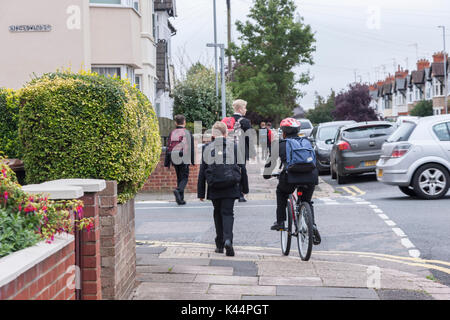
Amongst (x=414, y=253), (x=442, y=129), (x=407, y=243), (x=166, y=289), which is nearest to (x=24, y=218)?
(x=166, y=289)

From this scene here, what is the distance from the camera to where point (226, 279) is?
683 centimetres

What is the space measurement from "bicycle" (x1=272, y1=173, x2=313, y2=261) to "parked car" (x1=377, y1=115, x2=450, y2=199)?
5.74 meters

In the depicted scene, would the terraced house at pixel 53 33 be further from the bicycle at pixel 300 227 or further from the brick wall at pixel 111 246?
the brick wall at pixel 111 246

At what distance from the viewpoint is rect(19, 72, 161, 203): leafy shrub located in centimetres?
570

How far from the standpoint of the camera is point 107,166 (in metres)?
5.73

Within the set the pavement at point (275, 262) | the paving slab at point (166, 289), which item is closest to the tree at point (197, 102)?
the pavement at point (275, 262)

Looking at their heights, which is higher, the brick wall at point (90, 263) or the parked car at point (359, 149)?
the parked car at point (359, 149)

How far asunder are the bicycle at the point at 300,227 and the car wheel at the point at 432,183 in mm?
5735

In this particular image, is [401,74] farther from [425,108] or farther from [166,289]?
[166,289]

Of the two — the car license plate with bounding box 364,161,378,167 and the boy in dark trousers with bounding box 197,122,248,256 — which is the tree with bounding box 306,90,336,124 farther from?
the boy in dark trousers with bounding box 197,122,248,256

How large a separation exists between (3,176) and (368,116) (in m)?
85.1

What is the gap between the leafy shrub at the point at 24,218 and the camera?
360 cm

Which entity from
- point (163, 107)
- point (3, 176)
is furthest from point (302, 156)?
point (163, 107)

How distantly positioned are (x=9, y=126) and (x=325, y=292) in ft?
11.8
